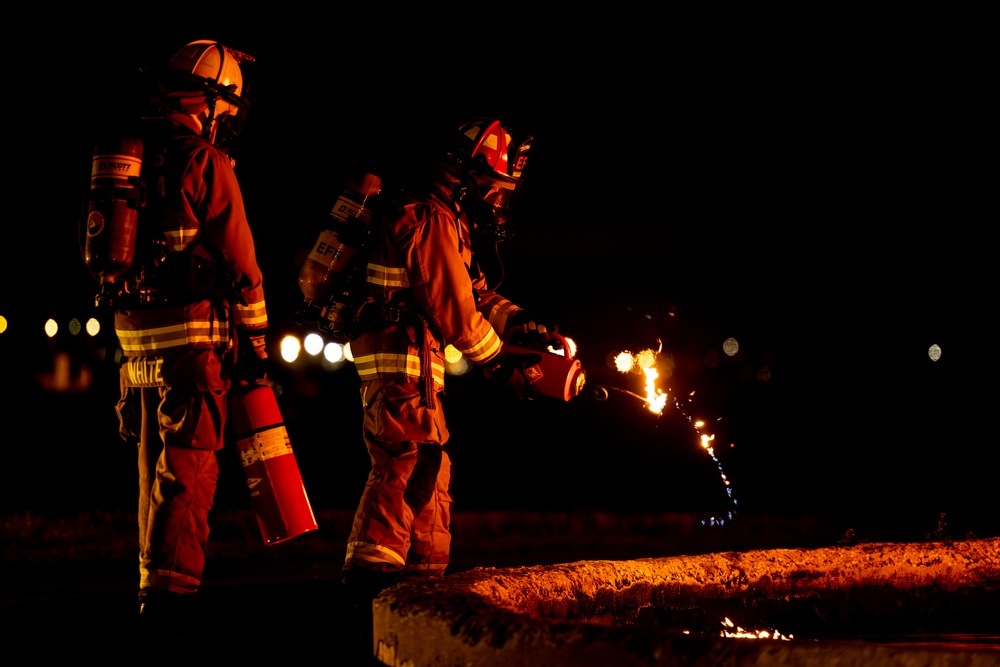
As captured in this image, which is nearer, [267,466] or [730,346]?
[267,466]

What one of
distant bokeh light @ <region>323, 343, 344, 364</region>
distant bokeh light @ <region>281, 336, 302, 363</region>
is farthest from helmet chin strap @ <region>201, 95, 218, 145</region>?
distant bokeh light @ <region>281, 336, 302, 363</region>

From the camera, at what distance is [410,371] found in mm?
5027

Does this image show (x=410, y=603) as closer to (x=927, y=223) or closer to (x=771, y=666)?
(x=771, y=666)

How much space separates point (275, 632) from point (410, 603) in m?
0.93

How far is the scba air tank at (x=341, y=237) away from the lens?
517cm

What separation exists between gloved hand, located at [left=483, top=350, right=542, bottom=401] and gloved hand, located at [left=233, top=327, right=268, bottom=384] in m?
1.05

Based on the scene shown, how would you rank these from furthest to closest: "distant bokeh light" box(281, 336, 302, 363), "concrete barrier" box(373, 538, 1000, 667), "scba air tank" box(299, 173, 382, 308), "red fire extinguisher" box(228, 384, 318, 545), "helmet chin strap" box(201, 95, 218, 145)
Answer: "distant bokeh light" box(281, 336, 302, 363), "scba air tank" box(299, 173, 382, 308), "helmet chin strap" box(201, 95, 218, 145), "red fire extinguisher" box(228, 384, 318, 545), "concrete barrier" box(373, 538, 1000, 667)

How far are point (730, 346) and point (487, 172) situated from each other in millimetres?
23472

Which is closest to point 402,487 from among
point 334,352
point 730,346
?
point 334,352

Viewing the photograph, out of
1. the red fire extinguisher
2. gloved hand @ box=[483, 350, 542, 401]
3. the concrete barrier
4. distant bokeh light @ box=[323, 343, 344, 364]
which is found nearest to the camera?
the concrete barrier

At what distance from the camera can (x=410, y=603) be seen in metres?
3.40

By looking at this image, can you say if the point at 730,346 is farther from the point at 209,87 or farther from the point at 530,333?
the point at 209,87

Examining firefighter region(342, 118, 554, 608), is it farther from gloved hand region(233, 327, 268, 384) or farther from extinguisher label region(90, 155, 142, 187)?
extinguisher label region(90, 155, 142, 187)

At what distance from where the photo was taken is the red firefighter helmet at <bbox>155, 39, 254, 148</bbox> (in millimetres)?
4695
